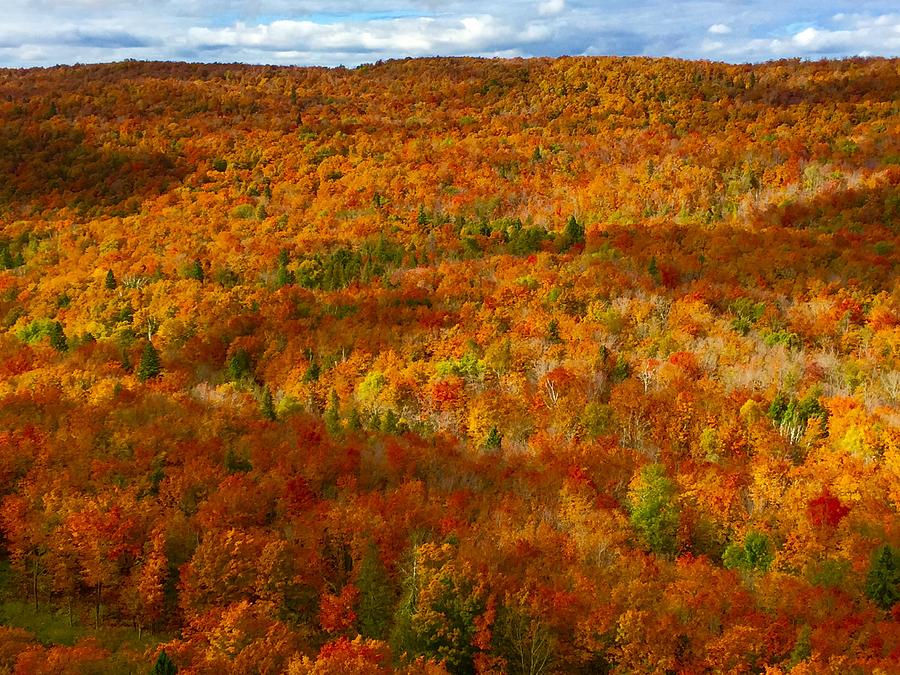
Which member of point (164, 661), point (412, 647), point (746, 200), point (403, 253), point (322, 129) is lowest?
point (412, 647)

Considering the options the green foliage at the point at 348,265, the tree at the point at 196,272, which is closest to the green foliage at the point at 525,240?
the green foliage at the point at 348,265

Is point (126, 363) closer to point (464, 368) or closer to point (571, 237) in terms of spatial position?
point (464, 368)

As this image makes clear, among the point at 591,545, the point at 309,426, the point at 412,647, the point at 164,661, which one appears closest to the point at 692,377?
the point at 591,545

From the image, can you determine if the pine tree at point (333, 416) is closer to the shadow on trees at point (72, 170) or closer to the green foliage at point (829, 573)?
the green foliage at point (829, 573)

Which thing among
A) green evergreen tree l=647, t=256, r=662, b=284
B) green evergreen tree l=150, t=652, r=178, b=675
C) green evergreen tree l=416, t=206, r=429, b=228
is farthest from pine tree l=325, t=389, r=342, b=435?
green evergreen tree l=416, t=206, r=429, b=228

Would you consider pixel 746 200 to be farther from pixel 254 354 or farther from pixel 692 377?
pixel 254 354

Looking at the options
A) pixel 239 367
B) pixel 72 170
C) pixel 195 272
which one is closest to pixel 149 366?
pixel 239 367

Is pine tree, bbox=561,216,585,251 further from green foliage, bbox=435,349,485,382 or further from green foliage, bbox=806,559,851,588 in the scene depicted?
green foliage, bbox=806,559,851,588
